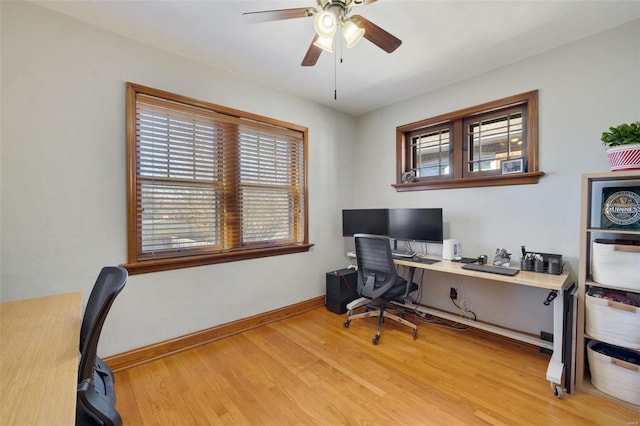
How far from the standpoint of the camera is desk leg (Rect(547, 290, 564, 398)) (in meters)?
1.73

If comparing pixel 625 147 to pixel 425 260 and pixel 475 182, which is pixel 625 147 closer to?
pixel 475 182

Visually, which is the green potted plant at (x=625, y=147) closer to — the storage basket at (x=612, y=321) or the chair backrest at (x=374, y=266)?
the storage basket at (x=612, y=321)

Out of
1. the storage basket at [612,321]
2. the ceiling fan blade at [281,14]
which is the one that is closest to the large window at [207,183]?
the ceiling fan blade at [281,14]

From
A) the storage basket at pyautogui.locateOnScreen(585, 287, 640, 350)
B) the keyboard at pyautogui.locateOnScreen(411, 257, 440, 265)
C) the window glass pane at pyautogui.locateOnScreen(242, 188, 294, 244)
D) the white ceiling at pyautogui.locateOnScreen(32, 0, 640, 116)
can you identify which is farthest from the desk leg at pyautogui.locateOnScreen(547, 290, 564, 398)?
the window glass pane at pyautogui.locateOnScreen(242, 188, 294, 244)

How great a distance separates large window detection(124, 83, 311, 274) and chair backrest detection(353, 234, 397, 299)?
2.69 ft

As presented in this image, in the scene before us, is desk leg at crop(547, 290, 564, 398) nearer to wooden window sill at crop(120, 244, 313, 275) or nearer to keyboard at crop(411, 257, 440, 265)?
keyboard at crop(411, 257, 440, 265)

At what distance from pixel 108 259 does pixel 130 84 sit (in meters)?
1.38

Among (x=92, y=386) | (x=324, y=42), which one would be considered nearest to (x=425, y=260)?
(x=324, y=42)

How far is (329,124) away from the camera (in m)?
3.58

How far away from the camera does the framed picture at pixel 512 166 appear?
7.92 ft

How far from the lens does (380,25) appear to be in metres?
1.98

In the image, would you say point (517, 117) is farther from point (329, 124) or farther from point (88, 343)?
point (88, 343)

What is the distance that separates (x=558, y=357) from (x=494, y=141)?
1.95 meters

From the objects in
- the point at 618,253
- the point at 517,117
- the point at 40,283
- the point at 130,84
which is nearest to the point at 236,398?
the point at 40,283
